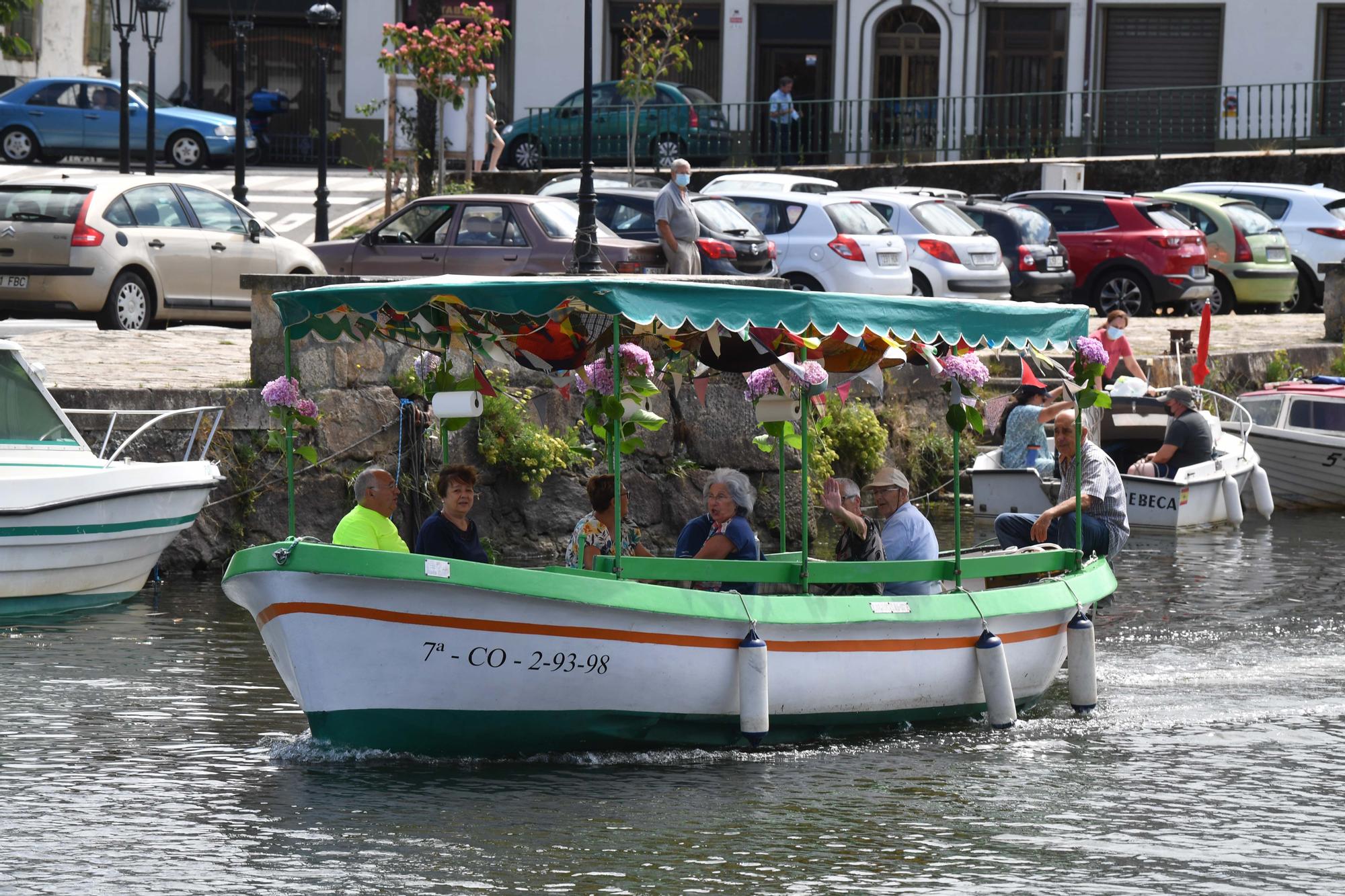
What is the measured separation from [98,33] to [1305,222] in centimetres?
2852

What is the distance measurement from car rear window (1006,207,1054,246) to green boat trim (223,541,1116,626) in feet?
43.6

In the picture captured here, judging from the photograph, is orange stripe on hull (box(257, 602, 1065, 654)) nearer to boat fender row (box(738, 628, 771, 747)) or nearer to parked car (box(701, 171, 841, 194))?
boat fender row (box(738, 628, 771, 747))

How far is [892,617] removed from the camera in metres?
9.95

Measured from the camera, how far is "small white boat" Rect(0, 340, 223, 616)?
1241 cm

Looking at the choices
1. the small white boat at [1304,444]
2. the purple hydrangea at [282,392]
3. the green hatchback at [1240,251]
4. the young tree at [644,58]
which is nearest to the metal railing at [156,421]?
the purple hydrangea at [282,392]

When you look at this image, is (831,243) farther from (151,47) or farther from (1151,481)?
(151,47)

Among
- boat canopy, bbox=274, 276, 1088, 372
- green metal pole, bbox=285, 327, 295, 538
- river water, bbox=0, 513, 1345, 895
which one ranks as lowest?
river water, bbox=0, 513, 1345, 895

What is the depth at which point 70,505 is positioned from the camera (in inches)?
492

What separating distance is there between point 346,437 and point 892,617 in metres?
6.01

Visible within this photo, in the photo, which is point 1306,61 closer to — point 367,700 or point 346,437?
point 346,437

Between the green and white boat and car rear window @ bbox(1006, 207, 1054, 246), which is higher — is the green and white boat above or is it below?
below

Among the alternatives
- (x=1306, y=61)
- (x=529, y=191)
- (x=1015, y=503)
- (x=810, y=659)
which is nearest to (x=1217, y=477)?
(x=1015, y=503)

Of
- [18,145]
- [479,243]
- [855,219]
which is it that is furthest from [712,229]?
[18,145]

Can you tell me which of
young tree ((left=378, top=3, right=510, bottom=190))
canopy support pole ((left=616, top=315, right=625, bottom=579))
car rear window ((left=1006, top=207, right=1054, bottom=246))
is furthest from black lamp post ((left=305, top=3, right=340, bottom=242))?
canopy support pole ((left=616, top=315, right=625, bottom=579))
